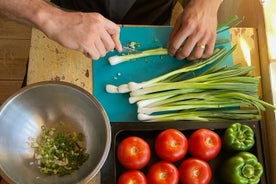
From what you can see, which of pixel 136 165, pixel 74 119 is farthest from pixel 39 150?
pixel 136 165

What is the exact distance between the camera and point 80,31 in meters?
1.09

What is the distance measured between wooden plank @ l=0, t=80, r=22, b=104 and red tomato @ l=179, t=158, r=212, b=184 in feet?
4.00

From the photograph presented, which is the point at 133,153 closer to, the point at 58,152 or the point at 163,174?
the point at 163,174

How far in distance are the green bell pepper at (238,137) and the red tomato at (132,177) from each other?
0.29 meters

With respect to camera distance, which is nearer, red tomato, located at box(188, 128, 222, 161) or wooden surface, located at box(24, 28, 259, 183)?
red tomato, located at box(188, 128, 222, 161)

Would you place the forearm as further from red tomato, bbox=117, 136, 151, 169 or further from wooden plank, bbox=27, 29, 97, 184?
red tomato, bbox=117, 136, 151, 169

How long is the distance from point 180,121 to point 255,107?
0.91 ft

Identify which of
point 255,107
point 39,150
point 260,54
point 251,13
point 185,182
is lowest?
point 185,182

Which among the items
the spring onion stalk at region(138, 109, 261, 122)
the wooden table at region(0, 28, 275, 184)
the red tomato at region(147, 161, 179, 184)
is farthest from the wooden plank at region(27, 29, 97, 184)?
the red tomato at region(147, 161, 179, 184)

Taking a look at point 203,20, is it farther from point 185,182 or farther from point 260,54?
point 185,182

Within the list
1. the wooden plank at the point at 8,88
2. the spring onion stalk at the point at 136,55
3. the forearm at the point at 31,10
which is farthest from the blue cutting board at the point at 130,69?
the wooden plank at the point at 8,88

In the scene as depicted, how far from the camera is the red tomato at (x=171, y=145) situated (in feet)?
3.59

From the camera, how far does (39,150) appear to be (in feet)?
3.62

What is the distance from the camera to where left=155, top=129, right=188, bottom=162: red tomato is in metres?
1.10
